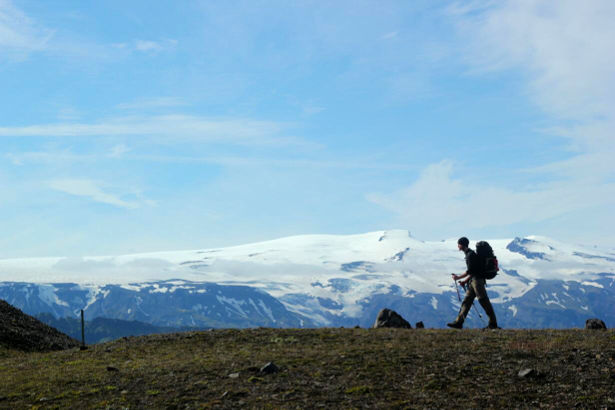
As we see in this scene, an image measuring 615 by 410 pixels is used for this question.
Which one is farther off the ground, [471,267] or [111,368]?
[471,267]

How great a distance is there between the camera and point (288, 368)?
2255 cm

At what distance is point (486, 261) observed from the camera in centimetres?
3159

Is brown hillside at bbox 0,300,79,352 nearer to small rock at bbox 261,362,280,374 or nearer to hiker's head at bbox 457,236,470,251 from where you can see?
small rock at bbox 261,362,280,374

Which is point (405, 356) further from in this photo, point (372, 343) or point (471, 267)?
point (471, 267)

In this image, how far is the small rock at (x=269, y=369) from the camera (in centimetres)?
2197

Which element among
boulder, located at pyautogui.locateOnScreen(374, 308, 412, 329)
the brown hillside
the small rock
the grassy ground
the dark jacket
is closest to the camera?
the grassy ground

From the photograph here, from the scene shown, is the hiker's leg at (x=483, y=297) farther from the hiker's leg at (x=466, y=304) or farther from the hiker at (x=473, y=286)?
the hiker's leg at (x=466, y=304)

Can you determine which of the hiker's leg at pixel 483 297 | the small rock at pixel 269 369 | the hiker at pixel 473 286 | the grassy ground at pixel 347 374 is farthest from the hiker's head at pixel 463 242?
the small rock at pixel 269 369

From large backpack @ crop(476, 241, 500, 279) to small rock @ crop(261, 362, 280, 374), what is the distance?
13.8 m

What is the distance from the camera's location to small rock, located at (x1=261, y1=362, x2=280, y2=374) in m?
22.0

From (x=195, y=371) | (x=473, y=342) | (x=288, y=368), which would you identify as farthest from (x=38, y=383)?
(x=473, y=342)

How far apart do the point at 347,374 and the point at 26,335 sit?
108ft

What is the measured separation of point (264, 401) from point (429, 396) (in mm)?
4876

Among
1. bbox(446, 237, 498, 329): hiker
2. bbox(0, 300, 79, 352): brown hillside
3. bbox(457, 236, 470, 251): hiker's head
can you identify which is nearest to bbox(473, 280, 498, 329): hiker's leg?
bbox(446, 237, 498, 329): hiker
